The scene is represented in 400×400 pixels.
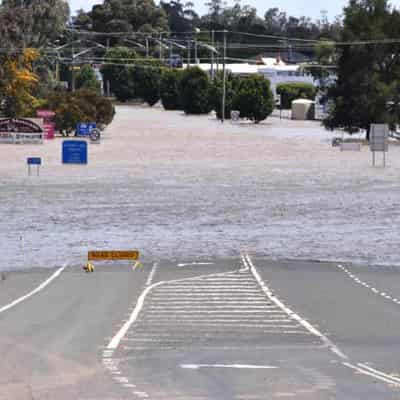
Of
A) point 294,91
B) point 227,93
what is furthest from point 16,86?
point 294,91

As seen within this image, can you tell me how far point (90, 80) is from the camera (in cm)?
18800

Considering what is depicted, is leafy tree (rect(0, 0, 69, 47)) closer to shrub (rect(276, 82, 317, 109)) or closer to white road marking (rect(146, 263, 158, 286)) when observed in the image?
shrub (rect(276, 82, 317, 109))

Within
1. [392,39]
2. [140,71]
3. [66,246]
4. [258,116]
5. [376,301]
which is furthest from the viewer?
[140,71]

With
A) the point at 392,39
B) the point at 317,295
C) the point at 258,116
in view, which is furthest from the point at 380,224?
the point at 258,116

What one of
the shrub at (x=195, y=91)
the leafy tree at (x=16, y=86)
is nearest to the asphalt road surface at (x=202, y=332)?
the leafy tree at (x=16, y=86)

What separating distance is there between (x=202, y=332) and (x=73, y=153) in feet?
158

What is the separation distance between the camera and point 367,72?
91.6m

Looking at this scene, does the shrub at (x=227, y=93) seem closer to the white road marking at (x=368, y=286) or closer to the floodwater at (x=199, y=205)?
the floodwater at (x=199, y=205)

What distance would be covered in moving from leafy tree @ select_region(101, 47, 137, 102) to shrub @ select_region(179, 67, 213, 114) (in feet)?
105

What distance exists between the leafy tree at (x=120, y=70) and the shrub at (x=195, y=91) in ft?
105

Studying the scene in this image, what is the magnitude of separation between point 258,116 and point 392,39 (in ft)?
145

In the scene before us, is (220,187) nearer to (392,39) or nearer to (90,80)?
(392,39)

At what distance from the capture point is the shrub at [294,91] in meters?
173

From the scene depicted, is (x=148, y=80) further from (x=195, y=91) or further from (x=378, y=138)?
(x=378, y=138)
